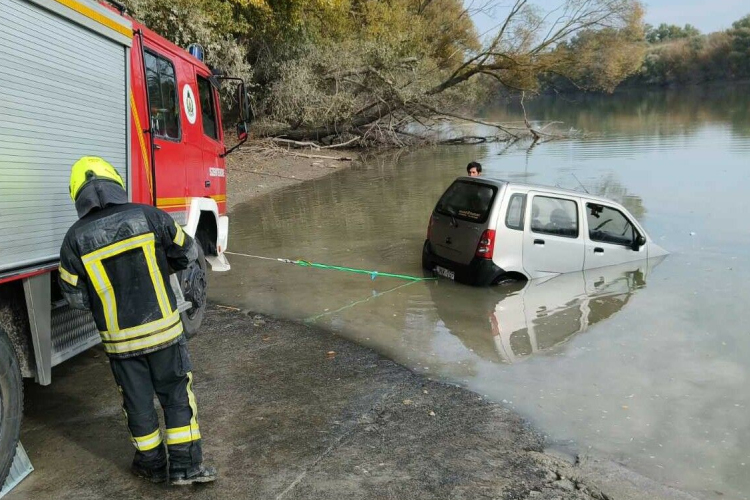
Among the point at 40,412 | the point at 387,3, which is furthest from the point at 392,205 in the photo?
the point at 387,3

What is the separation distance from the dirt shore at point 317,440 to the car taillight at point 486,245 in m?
2.93

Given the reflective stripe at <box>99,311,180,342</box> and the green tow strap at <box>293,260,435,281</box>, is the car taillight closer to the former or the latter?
the green tow strap at <box>293,260,435,281</box>

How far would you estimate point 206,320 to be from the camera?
715 cm

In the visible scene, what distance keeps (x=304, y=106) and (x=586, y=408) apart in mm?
22460

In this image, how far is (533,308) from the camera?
803cm

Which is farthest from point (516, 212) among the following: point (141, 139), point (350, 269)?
point (141, 139)

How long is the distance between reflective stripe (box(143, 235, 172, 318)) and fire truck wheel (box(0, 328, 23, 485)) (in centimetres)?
91

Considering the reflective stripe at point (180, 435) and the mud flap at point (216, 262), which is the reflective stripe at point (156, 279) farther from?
the mud flap at point (216, 262)

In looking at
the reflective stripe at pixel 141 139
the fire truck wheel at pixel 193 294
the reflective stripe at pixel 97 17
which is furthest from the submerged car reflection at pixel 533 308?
the reflective stripe at pixel 97 17

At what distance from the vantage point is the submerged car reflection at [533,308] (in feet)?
22.4

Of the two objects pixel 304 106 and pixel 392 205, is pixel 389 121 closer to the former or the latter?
pixel 304 106

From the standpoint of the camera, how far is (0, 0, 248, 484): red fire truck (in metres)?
3.61

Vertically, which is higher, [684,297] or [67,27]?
[67,27]

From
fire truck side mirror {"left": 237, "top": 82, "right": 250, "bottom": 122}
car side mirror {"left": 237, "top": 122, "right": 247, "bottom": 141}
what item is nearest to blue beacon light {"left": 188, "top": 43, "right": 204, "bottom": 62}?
fire truck side mirror {"left": 237, "top": 82, "right": 250, "bottom": 122}
